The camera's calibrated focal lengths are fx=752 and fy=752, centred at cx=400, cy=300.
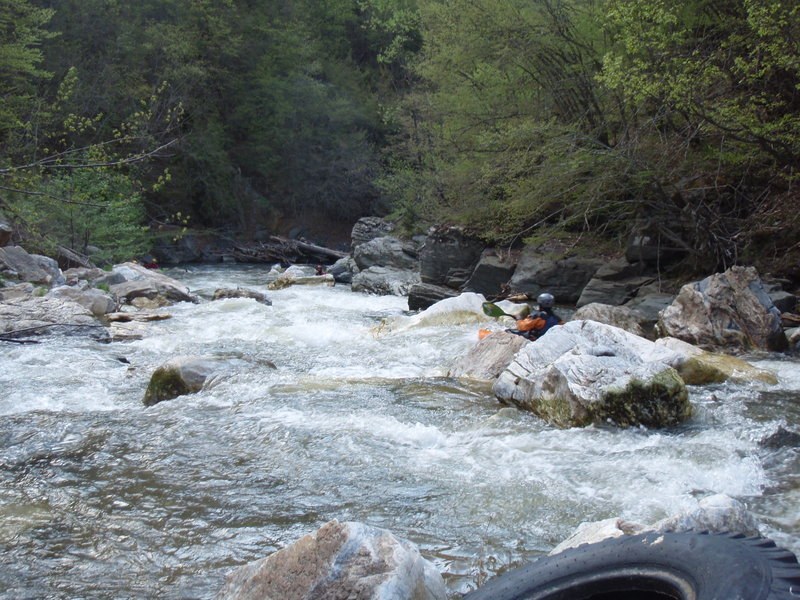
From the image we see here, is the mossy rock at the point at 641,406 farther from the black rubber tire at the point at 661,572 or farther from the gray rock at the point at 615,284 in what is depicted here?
the gray rock at the point at 615,284

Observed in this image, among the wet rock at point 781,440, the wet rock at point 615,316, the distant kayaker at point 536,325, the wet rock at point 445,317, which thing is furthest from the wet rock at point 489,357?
the wet rock at point 781,440

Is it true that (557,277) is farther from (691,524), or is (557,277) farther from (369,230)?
(369,230)

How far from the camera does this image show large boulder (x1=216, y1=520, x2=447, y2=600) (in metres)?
2.83

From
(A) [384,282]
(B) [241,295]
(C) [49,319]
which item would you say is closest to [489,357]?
(C) [49,319]

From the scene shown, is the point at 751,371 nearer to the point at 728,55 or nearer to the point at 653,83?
the point at 653,83

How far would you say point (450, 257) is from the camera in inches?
632

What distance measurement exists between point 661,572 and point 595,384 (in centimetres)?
349

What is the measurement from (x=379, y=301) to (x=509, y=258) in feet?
9.23

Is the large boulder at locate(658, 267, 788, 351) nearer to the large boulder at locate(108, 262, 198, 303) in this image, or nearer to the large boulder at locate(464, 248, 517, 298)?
the large boulder at locate(464, 248, 517, 298)

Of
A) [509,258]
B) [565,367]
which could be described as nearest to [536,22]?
[509,258]

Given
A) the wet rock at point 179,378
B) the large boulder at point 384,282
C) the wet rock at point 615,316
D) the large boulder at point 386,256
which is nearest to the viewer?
the wet rock at point 179,378

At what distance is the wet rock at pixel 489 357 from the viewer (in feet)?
25.8

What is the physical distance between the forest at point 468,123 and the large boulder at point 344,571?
3017 mm

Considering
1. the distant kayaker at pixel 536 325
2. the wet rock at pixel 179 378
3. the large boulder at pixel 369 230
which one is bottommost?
the large boulder at pixel 369 230
